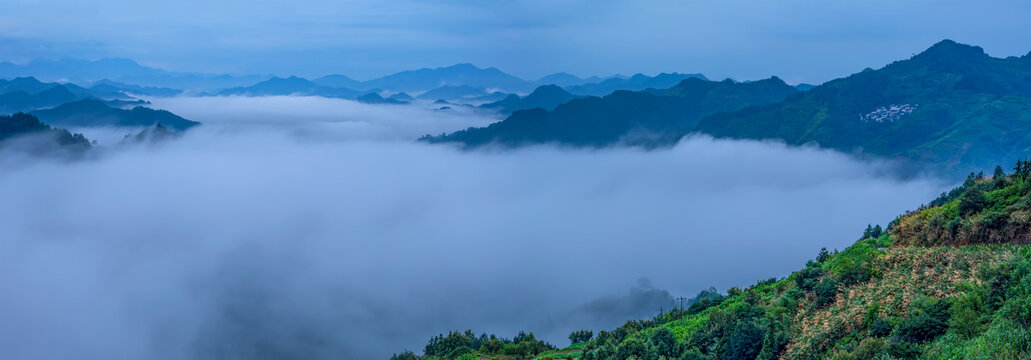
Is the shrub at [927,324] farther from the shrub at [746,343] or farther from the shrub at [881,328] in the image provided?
the shrub at [746,343]

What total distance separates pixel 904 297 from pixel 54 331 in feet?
426

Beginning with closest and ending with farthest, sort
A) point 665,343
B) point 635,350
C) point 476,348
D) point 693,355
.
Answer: point 693,355, point 635,350, point 665,343, point 476,348

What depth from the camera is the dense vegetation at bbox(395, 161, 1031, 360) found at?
1875 centimetres

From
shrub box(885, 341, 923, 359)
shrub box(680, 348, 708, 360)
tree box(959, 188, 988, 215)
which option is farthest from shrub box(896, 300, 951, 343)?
tree box(959, 188, 988, 215)

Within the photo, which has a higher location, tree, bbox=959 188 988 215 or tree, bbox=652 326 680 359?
tree, bbox=959 188 988 215

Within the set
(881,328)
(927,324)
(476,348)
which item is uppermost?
(927,324)

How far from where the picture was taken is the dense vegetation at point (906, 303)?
18750mm

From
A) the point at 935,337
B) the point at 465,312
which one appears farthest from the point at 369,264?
the point at 935,337

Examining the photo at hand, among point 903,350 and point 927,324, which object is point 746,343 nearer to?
point 927,324

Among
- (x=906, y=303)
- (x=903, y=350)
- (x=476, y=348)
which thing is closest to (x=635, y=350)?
(x=906, y=303)

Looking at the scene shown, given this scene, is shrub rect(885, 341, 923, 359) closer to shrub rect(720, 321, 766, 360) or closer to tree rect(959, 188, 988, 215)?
shrub rect(720, 321, 766, 360)

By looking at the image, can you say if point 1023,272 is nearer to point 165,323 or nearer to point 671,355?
point 671,355

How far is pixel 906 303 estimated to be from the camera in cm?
2264

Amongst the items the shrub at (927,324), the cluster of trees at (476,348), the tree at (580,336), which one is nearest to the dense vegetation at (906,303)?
the shrub at (927,324)
